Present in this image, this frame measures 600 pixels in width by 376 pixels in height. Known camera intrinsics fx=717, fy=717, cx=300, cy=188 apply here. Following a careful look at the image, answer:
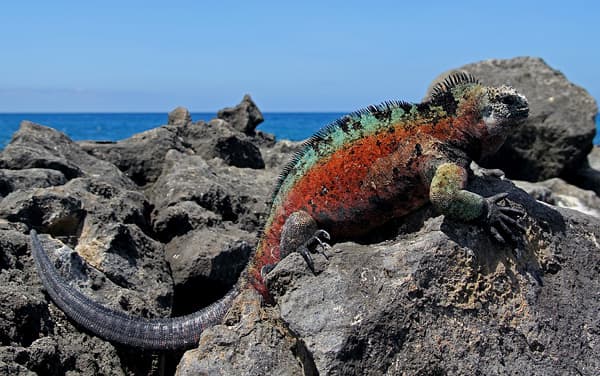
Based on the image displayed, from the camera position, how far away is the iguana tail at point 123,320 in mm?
3990

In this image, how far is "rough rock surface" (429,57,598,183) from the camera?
34.2 feet

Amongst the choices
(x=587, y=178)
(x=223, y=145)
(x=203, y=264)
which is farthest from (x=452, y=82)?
(x=587, y=178)

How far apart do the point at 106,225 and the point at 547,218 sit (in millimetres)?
2759

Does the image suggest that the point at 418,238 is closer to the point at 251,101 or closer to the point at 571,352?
the point at 571,352

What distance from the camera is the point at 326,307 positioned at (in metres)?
3.07

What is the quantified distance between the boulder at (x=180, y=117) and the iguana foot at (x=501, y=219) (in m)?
5.30

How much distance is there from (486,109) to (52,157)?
12.1ft

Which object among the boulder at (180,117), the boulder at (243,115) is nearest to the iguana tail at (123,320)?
the boulder at (180,117)

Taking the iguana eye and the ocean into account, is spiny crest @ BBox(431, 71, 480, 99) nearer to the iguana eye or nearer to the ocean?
the iguana eye

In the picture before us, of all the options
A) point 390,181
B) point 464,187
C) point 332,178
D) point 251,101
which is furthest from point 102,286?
point 251,101

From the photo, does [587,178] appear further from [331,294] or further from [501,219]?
[331,294]

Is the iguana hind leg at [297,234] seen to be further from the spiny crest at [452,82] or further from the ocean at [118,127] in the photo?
the ocean at [118,127]

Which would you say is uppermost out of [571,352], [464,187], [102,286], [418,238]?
[464,187]

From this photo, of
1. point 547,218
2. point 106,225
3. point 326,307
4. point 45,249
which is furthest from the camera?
point 106,225
